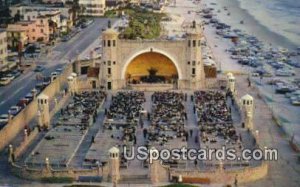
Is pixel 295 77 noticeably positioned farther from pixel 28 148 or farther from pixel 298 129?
pixel 28 148

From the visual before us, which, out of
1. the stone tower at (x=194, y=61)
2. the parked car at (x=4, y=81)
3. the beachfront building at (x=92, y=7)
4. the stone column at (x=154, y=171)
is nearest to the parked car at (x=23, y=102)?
the parked car at (x=4, y=81)

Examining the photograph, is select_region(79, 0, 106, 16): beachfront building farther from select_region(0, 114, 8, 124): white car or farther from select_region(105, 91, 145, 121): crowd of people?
select_region(0, 114, 8, 124): white car

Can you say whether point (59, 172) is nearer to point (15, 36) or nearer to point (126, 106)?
point (126, 106)

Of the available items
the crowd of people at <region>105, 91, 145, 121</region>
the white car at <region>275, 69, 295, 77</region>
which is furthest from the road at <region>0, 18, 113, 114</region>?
the white car at <region>275, 69, 295, 77</region>

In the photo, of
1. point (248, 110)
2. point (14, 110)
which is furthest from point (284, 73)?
point (14, 110)

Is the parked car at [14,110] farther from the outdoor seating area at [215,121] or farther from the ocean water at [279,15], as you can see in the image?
the ocean water at [279,15]

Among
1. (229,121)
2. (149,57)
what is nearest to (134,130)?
Result: (229,121)

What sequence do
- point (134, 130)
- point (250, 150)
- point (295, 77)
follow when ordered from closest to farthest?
1. point (250, 150)
2. point (134, 130)
3. point (295, 77)
